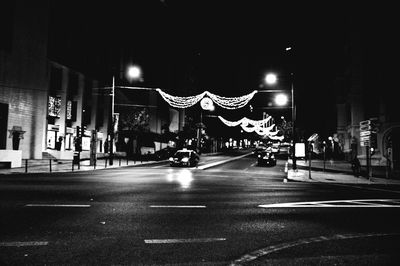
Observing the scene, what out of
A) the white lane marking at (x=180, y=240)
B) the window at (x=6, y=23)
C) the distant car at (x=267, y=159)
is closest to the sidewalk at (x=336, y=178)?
the distant car at (x=267, y=159)

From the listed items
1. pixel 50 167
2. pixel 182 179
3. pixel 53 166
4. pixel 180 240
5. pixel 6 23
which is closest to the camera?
pixel 180 240

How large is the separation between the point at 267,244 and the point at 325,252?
97cm

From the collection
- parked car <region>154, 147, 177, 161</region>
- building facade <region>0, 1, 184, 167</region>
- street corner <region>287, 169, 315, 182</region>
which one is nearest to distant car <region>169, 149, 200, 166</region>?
building facade <region>0, 1, 184, 167</region>

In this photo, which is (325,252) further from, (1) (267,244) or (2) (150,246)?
(2) (150,246)

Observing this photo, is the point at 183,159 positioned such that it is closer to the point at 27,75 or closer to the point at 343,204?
the point at 27,75

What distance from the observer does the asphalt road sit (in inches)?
189

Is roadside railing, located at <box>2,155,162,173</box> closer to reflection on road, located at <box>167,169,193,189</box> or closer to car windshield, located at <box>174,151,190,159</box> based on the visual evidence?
car windshield, located at <box>174,151,190,159</box>

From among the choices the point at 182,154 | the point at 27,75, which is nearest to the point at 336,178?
the point at 182,154

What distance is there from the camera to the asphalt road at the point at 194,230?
481 centimetres

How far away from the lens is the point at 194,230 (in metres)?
6.46

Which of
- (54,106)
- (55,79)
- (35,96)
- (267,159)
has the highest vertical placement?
(55,79)

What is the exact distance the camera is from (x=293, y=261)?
15.4 feet

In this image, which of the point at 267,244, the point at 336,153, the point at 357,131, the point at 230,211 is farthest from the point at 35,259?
the point at 336,153

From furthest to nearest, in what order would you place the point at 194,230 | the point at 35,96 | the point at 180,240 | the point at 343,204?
the point at 35,96
the point at 343,204
the point at 194,230
the point at 180,240
